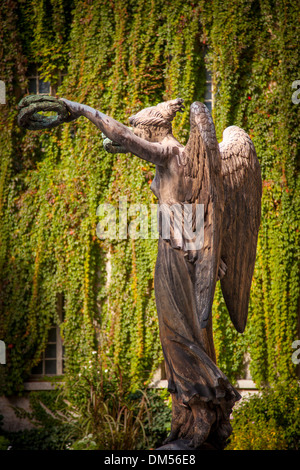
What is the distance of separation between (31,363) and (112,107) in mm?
3691

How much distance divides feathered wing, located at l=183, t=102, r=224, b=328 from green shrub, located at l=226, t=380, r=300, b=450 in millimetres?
3624

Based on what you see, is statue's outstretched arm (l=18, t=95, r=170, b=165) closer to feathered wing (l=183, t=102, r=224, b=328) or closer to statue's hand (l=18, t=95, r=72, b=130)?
statue's hand (l=18, t=95, r=72, b=130)

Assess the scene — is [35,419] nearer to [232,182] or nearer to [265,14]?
[232,182]

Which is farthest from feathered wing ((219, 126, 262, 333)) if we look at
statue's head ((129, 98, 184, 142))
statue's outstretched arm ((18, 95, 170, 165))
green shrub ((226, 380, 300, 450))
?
green shrub ((226, 380, 300, 450))

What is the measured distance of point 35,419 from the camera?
7719mm

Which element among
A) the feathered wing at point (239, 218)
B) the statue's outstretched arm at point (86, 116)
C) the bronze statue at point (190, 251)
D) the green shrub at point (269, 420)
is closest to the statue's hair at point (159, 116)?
the bronze statue at point (190, 251)

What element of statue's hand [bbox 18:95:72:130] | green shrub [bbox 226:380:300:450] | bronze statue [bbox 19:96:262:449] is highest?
statue's hand [bbox 18:95:72:130]

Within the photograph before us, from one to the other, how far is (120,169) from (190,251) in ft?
15.2

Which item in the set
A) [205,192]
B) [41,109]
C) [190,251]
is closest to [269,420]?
[190,251]

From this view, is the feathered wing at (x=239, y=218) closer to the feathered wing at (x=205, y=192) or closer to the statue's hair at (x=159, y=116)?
the feathered wing at (x=205, y=192)

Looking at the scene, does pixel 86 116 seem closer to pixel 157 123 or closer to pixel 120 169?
pixel 157 123

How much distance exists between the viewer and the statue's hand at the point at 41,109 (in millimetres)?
3219

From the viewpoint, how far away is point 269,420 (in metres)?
6.83

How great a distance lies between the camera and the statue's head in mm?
3525
